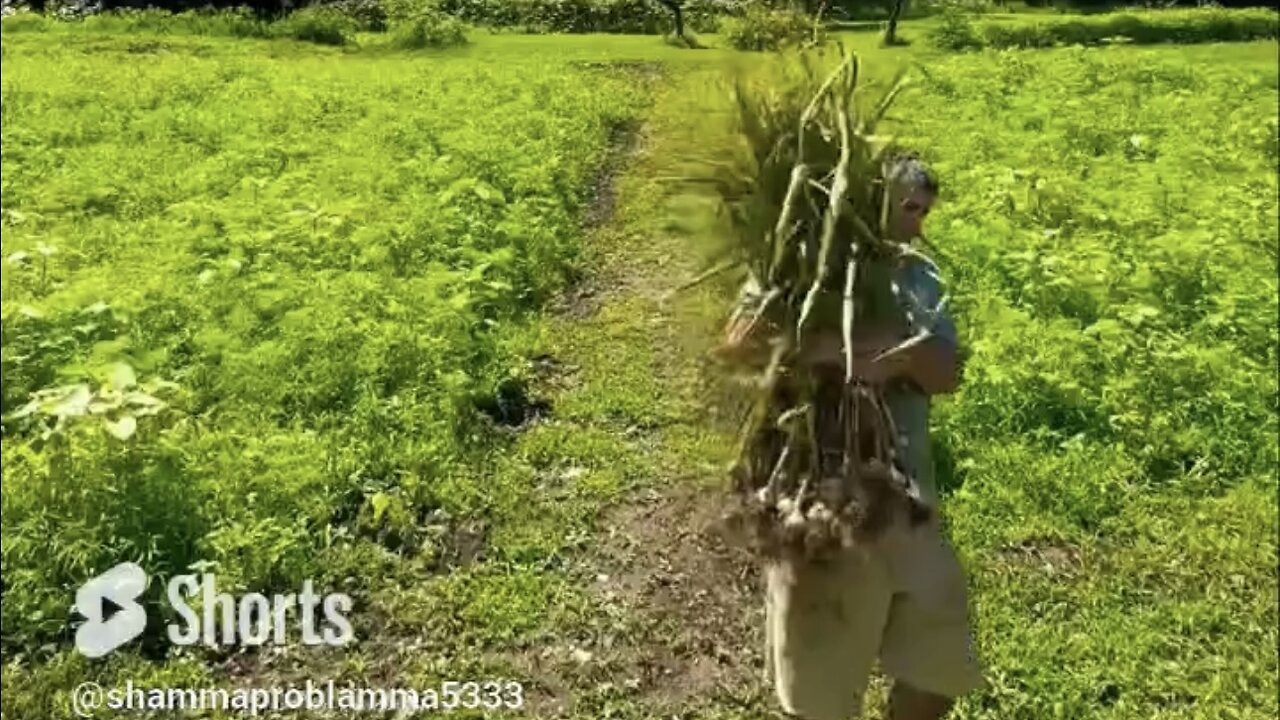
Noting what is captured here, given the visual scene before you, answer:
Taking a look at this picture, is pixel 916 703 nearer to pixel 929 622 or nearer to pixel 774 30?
pixel 929 622

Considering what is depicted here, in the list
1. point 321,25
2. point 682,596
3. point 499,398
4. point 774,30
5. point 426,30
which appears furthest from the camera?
point 499,398

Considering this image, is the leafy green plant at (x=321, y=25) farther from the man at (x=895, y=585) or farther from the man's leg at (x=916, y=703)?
the man's leg at (x=916, y=703)

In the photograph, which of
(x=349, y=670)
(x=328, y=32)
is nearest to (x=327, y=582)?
(x=349, y=670)

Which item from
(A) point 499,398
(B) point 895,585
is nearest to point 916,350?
(B) point 895,585

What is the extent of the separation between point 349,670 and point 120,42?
1.34 m

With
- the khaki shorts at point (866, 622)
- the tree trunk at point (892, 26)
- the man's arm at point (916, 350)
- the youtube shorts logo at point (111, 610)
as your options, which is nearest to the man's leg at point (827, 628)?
the khaki shorts at point (866, 622)

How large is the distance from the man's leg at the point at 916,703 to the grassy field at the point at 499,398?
1.58 ft

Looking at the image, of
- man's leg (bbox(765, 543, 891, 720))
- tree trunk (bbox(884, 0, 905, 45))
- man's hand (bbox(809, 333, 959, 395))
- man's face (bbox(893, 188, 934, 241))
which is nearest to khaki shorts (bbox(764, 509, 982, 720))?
man's leg (bbox(765, 543, 891, 720))

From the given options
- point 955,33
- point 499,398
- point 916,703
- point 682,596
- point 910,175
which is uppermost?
point 910,175

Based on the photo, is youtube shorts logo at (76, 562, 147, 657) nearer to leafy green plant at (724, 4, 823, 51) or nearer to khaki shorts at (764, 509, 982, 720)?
khaki shorts at (764, 509, 982, 720)

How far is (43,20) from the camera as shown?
241 centimetres

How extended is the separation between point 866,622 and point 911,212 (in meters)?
0.66

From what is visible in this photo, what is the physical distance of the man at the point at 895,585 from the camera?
2170 millimetres

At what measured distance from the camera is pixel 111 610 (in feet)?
8.98
